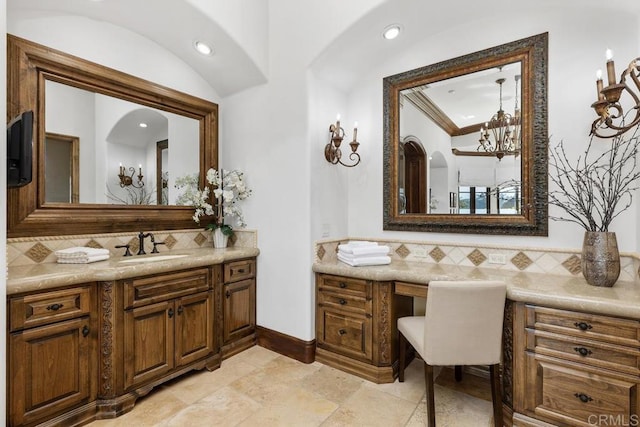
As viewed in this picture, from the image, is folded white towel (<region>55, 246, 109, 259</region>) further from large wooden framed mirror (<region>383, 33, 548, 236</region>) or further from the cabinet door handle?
large wooden framed mirror (<region>383, 33, 548, 236</region>)

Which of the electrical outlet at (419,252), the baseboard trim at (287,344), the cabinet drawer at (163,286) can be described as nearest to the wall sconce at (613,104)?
the electrical outlet at (419,252)

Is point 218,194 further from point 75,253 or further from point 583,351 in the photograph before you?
point 583,351

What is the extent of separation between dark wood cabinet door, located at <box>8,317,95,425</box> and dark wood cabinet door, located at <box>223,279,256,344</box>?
3.34 feet

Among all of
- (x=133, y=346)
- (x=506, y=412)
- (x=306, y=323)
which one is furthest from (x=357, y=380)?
(x=133, y=346)

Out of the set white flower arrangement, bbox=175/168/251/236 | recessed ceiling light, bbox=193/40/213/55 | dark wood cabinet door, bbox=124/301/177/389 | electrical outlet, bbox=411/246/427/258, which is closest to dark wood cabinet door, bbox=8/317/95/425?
dark wood cabinet door, bbox=124/301/177/389

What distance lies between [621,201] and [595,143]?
414 mm

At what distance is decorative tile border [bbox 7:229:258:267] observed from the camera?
2.05 m

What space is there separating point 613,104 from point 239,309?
310 centimetres

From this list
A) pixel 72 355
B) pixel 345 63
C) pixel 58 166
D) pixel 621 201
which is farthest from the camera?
pixel 345 63

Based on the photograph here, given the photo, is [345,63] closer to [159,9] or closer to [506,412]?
[159,9]

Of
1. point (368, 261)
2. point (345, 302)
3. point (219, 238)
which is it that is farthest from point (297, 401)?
point (219, 238)

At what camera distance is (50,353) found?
1.76 meters

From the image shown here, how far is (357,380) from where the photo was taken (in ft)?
7.81

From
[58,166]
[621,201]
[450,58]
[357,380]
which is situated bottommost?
[357,380]
